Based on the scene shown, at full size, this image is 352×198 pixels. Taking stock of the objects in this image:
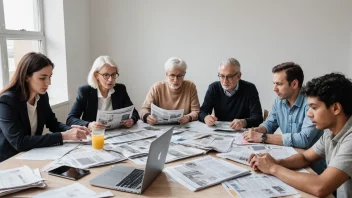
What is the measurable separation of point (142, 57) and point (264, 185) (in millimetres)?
2680

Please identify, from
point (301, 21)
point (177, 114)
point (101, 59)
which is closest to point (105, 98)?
point (101, 59)

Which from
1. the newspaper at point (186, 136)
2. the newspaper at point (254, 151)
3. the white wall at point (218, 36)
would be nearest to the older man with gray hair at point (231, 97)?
the newspaper at point (186, 136)

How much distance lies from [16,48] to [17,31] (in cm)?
17

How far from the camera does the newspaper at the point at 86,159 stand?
1.39 metres

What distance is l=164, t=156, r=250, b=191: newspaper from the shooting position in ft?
3.96

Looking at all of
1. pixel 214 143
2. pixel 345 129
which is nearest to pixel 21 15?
pixel 214 143

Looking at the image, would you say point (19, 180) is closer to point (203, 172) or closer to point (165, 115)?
point (203, 172)

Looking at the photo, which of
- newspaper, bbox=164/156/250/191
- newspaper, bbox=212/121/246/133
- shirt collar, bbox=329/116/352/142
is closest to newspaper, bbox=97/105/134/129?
newspaper, bbox=212/121/246/133

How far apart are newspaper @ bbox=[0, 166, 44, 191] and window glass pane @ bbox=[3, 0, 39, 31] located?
1890mm

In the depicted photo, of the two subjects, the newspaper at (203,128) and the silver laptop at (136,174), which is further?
the newspaper at (203,128)

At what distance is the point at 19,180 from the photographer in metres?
1.17

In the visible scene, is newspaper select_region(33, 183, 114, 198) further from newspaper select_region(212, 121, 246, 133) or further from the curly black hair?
newspaper select_region(212, 121, 246, 133)

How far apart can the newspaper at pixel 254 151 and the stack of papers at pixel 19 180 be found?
870mm

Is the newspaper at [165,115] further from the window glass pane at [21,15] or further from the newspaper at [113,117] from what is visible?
the window glass pane at [21,15]
